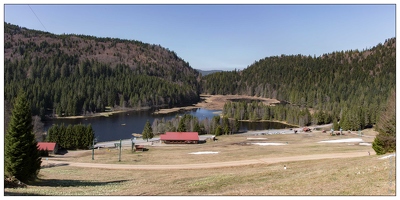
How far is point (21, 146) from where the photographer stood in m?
26.2

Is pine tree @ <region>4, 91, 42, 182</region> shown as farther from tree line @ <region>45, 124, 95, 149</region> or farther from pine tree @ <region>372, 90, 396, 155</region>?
tree line @ <region>45, 124, 95, 149</region>

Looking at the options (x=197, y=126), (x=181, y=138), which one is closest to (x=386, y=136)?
(x=181, y=138)

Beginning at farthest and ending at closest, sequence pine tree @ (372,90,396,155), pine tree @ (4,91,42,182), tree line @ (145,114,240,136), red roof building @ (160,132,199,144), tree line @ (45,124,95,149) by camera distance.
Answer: tree line @ (145,114,240,136), red roof building @ (160,132,199,144), tree line @ (45,124,95,149), pine tree @ (372,90,396,155), pine tree @ (4,91,42,182)

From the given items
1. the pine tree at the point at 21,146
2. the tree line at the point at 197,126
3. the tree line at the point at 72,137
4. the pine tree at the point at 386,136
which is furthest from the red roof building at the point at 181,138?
the pine tree at the point at 21,146

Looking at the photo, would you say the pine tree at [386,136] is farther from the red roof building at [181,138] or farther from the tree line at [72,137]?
the tree line at [72,137]

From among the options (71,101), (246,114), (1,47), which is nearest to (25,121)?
(1,47)

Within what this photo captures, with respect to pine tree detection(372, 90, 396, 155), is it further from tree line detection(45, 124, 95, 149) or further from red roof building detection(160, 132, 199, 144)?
tree line detection(45, 124, 95, 149)

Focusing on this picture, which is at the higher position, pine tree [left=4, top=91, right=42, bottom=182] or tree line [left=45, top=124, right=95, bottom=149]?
pine tree [left=4, top=91, right=42, bottom=182]

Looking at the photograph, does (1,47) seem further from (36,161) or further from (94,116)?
(94,116)

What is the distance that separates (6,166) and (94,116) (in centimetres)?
12477

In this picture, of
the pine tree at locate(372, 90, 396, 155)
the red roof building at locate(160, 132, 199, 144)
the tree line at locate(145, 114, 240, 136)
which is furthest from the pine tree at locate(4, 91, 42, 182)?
the tree line at locate(145, 114, 240, 136)

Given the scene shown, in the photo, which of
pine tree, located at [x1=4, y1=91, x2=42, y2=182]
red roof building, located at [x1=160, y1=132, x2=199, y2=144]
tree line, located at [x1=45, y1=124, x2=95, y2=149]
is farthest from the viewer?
red roof building, located at [x1=160, y1=132, x2=199, y2=144]

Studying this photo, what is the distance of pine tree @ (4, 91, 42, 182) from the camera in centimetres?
2539

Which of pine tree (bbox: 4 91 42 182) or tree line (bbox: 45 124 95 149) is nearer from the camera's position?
pine tree (bbox: 4 91 42 182)
